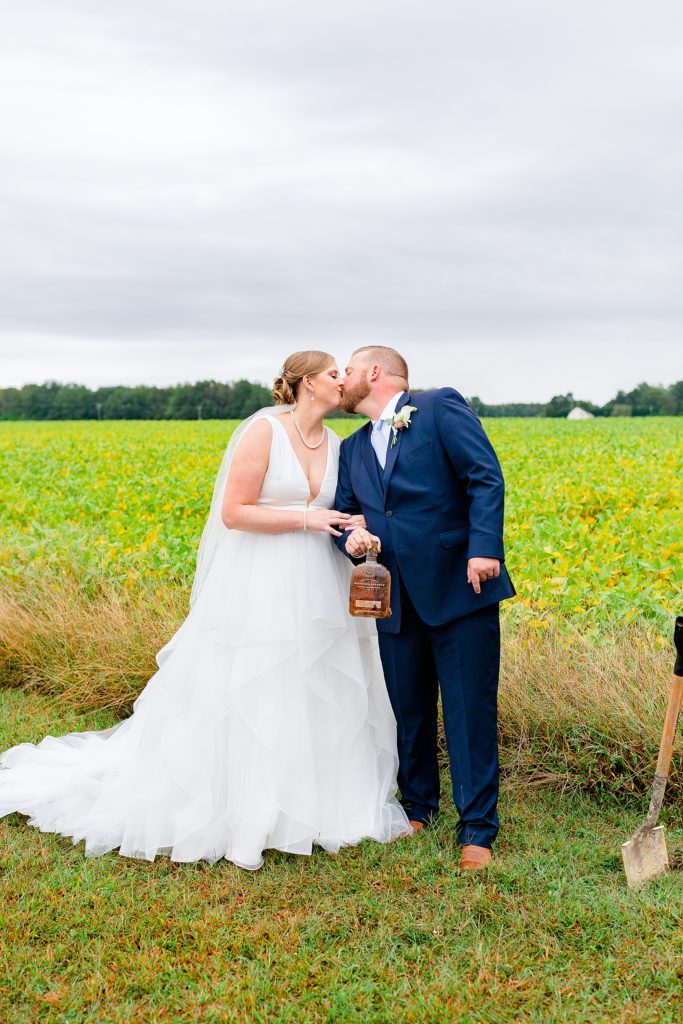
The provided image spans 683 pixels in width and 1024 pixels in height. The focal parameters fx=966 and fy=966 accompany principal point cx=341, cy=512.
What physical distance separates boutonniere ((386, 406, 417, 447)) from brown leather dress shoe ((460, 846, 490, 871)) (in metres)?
1.78

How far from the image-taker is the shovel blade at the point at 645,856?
13.0ft

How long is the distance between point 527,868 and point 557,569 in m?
4.18

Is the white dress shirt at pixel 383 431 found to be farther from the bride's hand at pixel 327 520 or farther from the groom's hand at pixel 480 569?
the groom's hand at pixel 480 569

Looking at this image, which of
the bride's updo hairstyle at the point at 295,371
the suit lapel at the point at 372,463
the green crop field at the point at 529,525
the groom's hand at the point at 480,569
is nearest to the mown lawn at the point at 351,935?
the groom's hand at the point at 480,569

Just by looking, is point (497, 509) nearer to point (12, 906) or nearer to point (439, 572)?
point (439, 572)

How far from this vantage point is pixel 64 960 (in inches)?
138

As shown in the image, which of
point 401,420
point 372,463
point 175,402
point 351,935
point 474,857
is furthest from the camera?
point 175,402

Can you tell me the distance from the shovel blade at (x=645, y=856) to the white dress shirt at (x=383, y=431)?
1923 millimetres

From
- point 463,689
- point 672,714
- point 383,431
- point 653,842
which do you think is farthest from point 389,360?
point 653,842

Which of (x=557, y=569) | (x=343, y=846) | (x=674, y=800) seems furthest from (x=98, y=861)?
(x=557, y=569)

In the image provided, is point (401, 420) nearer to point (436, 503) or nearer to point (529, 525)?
point (436, 503)

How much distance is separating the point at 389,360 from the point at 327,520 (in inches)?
31.0

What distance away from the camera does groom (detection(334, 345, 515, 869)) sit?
4.14 metres

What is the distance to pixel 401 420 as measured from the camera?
4.22 metres
